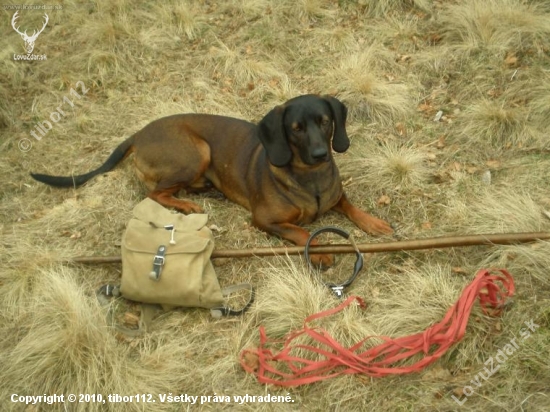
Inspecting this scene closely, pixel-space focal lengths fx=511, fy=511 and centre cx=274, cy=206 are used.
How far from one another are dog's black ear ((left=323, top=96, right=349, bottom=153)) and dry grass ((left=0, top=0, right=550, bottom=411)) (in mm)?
666

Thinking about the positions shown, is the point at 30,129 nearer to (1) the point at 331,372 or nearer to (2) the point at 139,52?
(2) the point at 139,52

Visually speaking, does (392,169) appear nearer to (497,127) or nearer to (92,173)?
(497,127)

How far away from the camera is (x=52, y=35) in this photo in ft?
23.0

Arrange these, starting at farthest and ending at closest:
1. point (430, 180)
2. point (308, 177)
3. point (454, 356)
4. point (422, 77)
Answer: point (422, 77), point (430, 180), point (308, 177), point (454, 356)

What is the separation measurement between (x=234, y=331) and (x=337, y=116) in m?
1.72

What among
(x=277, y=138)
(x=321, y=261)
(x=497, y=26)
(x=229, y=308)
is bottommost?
(x=229, y=308)

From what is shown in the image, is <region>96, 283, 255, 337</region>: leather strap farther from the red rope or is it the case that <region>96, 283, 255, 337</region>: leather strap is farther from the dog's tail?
the dog's tail

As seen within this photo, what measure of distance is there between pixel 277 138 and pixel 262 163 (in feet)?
1.66

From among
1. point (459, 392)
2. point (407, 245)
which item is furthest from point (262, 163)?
A: point (459, 392)

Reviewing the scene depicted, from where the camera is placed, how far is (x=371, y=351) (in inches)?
114

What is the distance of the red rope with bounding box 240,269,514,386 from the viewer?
2.81 m

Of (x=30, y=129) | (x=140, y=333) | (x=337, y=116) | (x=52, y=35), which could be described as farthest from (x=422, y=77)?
(x=52, y=35)

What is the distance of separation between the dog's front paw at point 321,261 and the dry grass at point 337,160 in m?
0.06

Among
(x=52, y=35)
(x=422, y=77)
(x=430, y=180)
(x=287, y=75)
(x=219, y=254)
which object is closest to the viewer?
(x=219, y=254)
